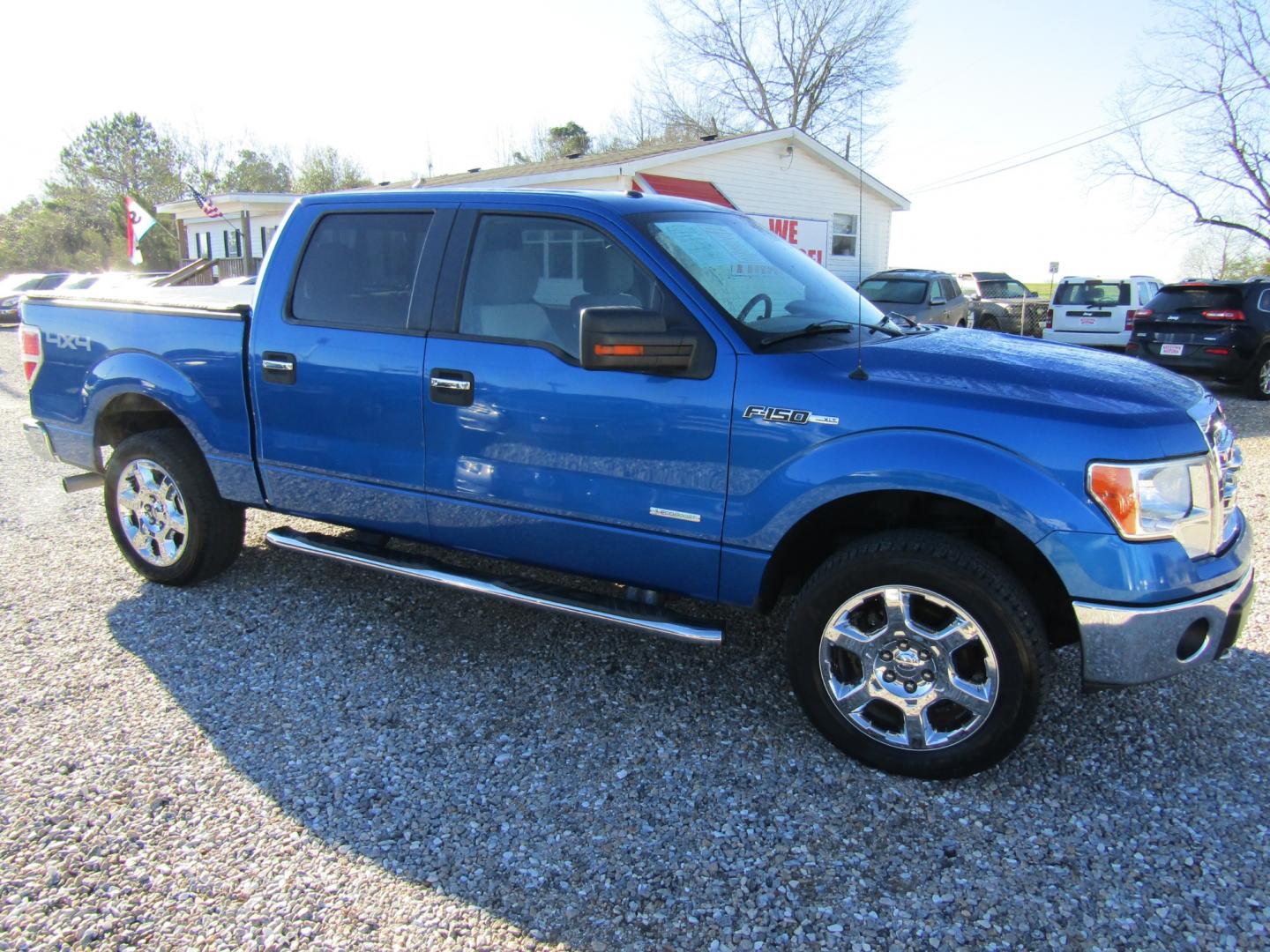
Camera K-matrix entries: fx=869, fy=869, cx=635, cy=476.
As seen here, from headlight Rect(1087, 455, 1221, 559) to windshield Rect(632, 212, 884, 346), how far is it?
3.60 ft

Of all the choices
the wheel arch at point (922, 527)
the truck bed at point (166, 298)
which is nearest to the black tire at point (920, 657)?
the wheel arch at point (922, 527)

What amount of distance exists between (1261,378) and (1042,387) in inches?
419

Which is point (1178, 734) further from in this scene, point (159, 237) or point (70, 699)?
point (159, 237)

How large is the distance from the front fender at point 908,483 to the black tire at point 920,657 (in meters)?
0.21

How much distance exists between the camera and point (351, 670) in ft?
12.2

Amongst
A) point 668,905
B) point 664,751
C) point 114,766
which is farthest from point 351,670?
point 668,905

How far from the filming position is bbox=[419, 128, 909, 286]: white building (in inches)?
711

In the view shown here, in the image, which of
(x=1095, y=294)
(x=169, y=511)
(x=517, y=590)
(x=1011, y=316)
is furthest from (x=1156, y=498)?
(x=1011, y=316)

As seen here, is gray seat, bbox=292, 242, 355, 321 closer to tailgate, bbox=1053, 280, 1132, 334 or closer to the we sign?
Result: the we sign

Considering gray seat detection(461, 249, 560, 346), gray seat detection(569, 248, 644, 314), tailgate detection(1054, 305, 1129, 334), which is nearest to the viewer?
gray seat detection(569, 248, 644, 314)

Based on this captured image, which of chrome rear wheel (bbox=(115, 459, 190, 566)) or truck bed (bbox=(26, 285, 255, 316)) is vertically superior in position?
truck bed (bbox=(26, 285, 255, 316))

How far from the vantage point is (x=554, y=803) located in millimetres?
2834

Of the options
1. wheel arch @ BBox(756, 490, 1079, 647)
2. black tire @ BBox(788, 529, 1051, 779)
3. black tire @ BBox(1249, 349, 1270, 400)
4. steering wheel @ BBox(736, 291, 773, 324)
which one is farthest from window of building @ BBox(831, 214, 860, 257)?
black tire @ BBox(788, 529, 1051, 779)

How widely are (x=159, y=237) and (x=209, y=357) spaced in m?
42.5
